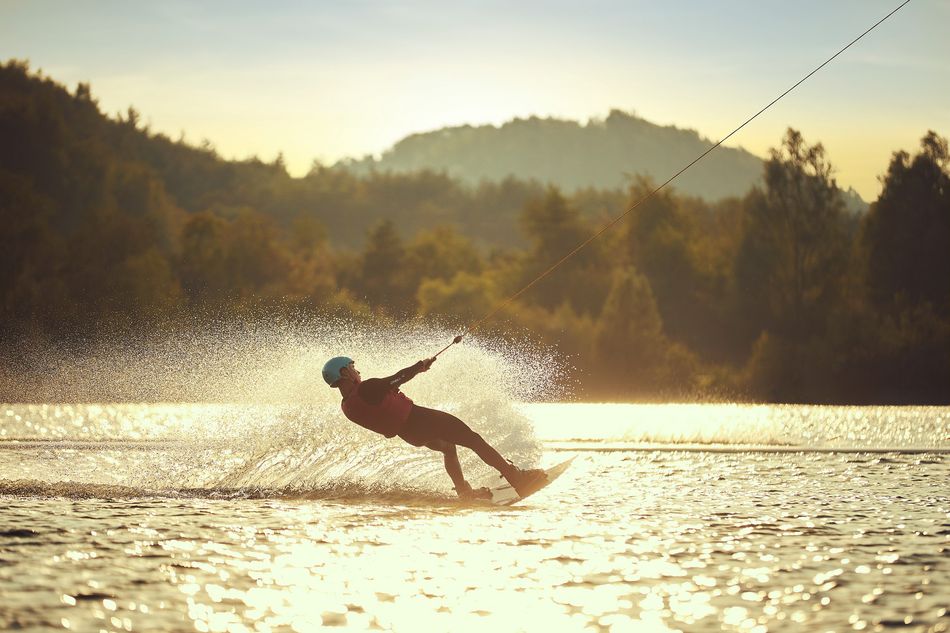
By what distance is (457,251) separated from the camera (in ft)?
276

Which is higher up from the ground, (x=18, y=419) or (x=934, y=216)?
(x=934, y=216)

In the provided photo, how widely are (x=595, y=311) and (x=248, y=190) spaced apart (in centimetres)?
5304

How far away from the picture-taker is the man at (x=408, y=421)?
11.6 m

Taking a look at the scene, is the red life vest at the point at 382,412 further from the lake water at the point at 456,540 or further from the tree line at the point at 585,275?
the tree line at the point at 585,275

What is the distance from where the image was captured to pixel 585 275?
72.5 metres

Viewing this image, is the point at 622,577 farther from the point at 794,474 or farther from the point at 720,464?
the point at 720,464

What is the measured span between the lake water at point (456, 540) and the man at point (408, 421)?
0.25 metres

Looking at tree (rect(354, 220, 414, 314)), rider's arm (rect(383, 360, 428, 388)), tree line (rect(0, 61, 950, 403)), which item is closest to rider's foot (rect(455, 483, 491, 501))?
rider's arm (rect(383, 360, 428, 388))

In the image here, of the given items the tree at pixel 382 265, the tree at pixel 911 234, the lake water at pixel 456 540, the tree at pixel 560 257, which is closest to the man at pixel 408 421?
the lake water at pixel 456 540

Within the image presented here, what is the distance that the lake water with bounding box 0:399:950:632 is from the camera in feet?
22.0

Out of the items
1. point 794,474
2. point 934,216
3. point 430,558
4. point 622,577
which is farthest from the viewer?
point 934,216

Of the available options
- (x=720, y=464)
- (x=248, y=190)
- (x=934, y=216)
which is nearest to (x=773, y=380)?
(x=934, y=216)

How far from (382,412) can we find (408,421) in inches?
11.8

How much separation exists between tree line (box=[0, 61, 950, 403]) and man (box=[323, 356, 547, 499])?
43.2 meters
